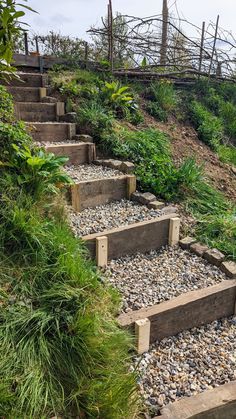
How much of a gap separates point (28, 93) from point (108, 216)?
2571mm

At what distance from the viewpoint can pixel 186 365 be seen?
2.02 metres

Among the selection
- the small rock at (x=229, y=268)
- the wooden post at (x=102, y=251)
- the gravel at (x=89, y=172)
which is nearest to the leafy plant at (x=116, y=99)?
the gravel at (x=89, y=172)

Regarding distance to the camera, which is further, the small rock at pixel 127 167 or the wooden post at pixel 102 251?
the small rock at pixel 127 167

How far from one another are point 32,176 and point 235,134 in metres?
4.35

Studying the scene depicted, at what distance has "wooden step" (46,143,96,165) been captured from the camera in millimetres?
3646

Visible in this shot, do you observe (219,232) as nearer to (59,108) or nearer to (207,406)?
(207,406)

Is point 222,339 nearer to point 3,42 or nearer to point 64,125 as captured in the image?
point 3,42

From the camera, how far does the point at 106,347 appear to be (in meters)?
1.72

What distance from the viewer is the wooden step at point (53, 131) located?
401cm

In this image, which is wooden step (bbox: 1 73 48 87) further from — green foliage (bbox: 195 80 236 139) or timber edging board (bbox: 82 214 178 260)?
timber edging board (bbox: 82 214 178 260)

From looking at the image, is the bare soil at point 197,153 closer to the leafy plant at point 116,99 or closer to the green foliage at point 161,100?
the green foliage at point 161,100

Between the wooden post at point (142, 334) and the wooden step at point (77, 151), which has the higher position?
the wooden step at point (77, 151)

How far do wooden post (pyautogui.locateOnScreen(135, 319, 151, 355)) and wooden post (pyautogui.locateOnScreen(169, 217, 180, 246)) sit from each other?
1.05 metres

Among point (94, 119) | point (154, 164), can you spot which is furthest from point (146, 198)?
point (94, 119)
